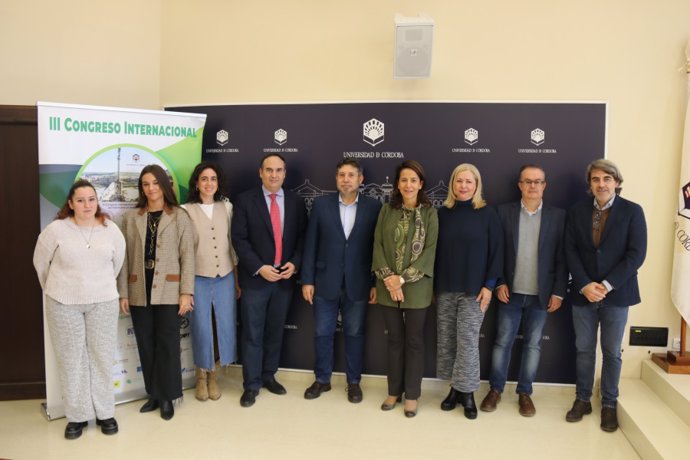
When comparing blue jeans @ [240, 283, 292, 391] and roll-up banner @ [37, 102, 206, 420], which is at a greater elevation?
roll-up banner @ [37, 102, 206, 420]

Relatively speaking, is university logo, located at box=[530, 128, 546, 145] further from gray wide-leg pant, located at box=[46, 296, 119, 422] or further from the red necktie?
gray wide-leg pant, located at box=[46, 296, 119, 422]

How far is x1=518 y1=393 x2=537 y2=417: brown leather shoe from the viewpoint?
3.40m

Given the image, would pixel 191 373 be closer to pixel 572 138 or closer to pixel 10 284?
pixel 10 284

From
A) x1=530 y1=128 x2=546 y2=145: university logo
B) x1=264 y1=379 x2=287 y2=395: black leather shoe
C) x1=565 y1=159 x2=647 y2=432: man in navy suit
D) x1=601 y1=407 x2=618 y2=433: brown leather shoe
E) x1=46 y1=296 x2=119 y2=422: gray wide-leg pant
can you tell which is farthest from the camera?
x1=264 y1=379 x2=287 y2=395: black leather shoe

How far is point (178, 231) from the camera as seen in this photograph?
323 cm

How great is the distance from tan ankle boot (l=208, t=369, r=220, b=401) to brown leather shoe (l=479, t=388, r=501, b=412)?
1936mm

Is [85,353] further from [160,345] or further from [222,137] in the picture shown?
[222,137]

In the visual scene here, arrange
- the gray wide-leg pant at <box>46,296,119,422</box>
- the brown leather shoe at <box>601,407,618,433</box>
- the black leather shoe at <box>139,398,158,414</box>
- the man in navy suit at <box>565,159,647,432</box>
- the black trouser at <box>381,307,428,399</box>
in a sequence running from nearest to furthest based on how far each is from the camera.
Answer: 1. the gray wide-leg pant at <box>46,296,119,422</box>
2. the man in navy suit at <box>565,159,647,432</box>
3. the brown leather shoe at <box>601,407,618,433</box>
4. the black trouser at <box>381,307,428,399</box>
5. the black leather shoe at <box>139,398,158,414</box>

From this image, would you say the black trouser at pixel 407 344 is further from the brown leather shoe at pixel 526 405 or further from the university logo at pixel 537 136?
the university logo at pixel 537 136

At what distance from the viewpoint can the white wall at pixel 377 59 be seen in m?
3.57

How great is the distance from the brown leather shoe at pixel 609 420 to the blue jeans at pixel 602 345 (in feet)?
0.13

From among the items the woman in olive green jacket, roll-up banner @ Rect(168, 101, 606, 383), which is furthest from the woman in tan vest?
the woman in olive green jacket

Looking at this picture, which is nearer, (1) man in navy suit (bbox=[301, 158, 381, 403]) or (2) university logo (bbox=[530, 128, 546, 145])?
(1) man in navy suit (bbox=[301, 158, 381, 403])

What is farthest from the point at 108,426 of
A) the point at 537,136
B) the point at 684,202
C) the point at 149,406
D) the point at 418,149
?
the point at 684,202
